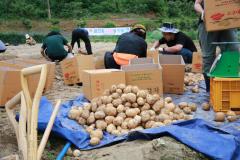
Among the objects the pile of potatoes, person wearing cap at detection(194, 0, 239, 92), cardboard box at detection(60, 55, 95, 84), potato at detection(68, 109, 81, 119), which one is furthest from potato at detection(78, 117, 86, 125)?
cardboard box at detection(60, 55, 95, 84)

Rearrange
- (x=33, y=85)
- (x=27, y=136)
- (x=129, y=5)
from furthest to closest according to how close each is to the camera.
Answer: (x=129, y=5) → (x=33, y=85) → (x=27, y=136)

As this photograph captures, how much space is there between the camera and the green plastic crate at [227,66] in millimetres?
5251

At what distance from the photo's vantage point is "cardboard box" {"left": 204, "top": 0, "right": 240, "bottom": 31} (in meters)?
5.22

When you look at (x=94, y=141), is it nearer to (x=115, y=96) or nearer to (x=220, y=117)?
(x=115, y=96)

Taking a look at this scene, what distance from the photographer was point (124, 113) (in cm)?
489

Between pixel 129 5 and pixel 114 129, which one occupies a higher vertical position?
pixel 129 5

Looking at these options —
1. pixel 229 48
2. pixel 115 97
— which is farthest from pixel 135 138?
pixel 229 48

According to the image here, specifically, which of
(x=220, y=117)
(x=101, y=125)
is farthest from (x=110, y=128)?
(x=220, y=117)

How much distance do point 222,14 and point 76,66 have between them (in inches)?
123

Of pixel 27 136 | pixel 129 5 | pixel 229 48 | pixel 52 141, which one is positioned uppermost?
pixel 129 5

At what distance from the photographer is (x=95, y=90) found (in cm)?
575

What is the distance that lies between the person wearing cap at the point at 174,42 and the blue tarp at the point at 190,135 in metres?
3.21

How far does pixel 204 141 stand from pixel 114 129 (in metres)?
1.16

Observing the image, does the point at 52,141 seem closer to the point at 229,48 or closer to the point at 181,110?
the point at 181,110
